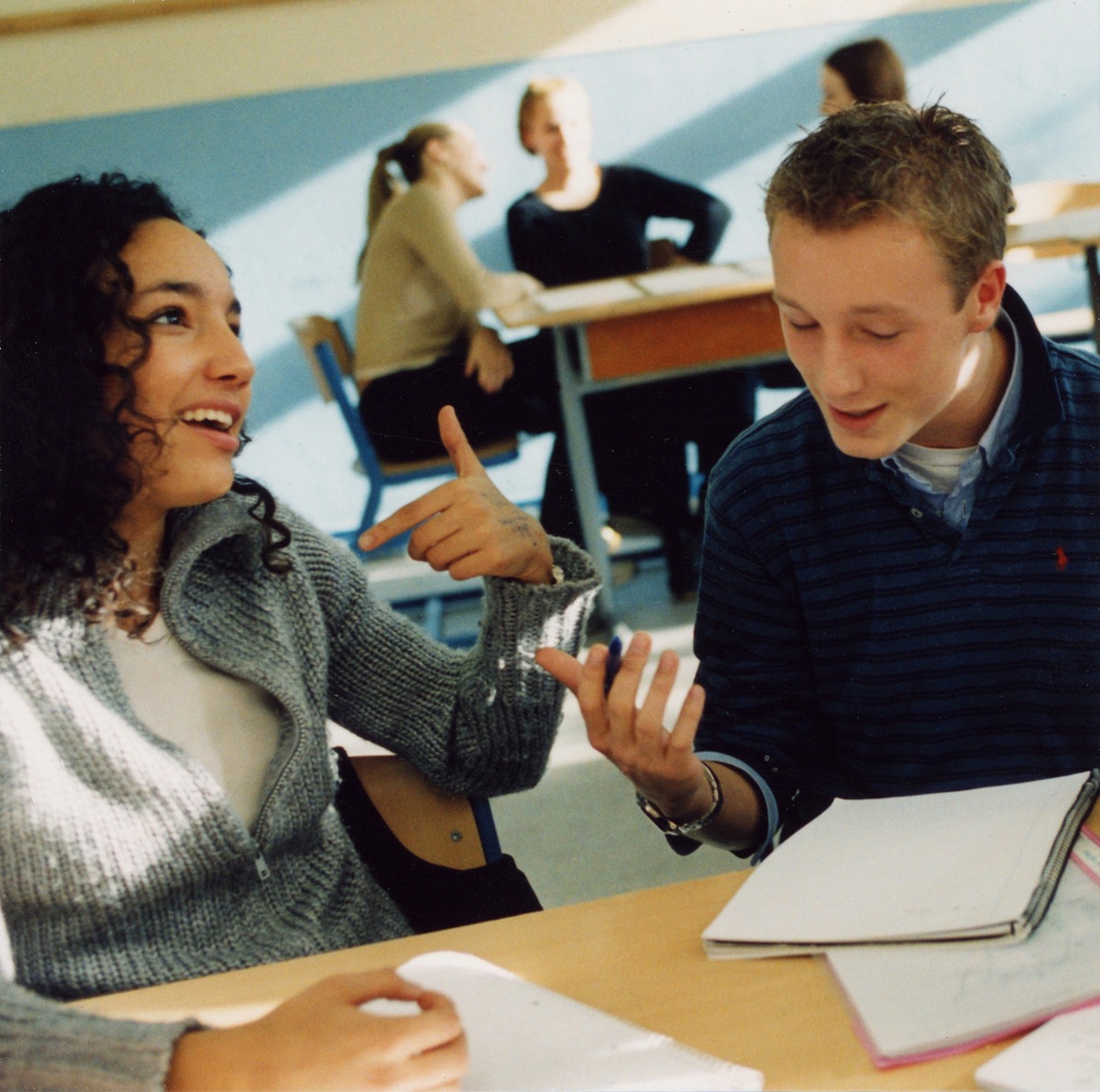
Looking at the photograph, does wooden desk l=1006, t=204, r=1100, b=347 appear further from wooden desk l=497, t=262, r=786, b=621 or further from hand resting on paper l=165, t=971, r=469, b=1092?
hand resting on paper l=165, t=971, r=469, b=1092

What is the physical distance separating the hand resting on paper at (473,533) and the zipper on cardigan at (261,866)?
0.96 feet

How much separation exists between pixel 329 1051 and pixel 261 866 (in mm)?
394

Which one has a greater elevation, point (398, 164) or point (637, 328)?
point (398, 164)

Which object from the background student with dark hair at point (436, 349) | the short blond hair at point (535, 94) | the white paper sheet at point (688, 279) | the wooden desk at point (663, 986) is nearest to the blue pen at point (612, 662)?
the wooden desk at point (663, 986)

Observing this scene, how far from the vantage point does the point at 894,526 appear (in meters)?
1.11

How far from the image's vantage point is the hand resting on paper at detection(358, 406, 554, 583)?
3.48 feet

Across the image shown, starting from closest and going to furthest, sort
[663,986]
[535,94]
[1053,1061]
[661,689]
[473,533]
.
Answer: [1053,1061] → [663,986] → [661,689] → [473,533] → [535,94]

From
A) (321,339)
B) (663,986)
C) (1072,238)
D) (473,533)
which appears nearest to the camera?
(663,986)

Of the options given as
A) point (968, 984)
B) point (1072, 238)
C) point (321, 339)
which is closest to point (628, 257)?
point (321, 339)

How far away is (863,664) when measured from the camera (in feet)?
3.69

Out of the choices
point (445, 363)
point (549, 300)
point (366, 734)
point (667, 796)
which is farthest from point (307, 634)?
point (549, 300)

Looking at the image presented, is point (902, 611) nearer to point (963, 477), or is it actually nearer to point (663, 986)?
point (963, 477)

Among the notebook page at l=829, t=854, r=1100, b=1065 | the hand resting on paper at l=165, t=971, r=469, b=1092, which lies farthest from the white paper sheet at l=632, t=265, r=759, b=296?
the hand resting on paper at l=165, t=971, r=469, b=1092

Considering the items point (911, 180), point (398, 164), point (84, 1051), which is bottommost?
point (84, 1051)
